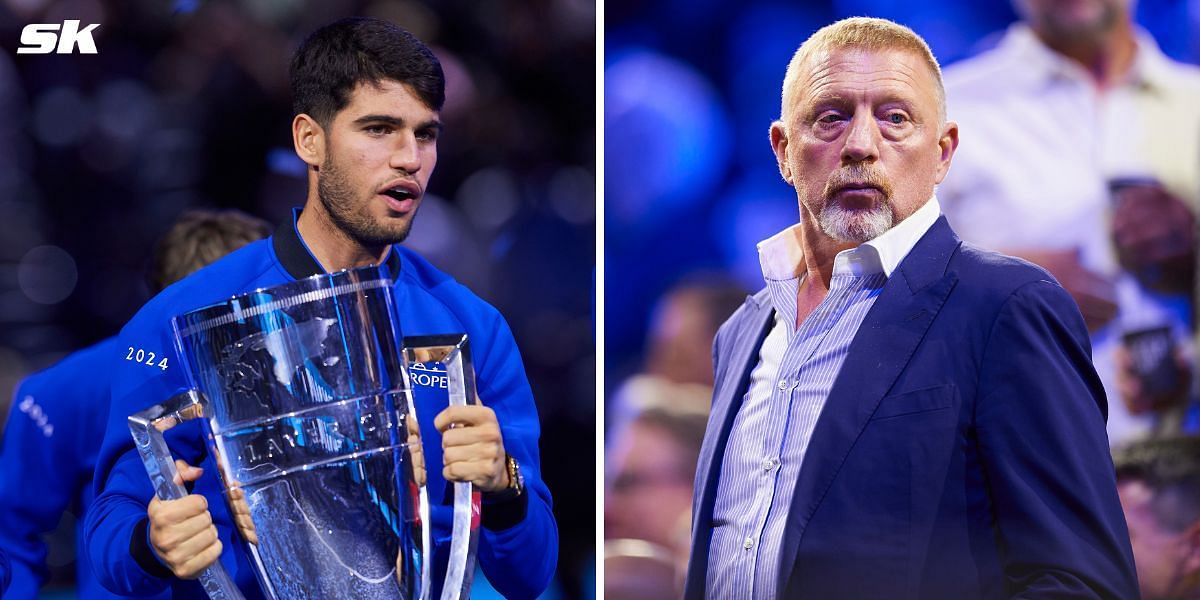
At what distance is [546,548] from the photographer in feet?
7.29

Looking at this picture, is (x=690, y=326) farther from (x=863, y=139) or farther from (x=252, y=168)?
(x=252, y=168)

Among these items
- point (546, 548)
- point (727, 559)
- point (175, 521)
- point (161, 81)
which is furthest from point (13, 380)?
point (727, 559)

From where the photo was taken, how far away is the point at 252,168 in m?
2.29

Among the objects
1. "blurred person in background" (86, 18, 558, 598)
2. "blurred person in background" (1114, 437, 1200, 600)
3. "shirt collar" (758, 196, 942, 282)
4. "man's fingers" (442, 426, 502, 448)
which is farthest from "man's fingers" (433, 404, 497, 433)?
"blurred person in background" (1114, 437, 1200, 600)

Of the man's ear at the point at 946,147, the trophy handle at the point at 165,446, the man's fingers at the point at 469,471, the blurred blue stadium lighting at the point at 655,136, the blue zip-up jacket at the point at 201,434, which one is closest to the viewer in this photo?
the trophy handle at the point at 165,446

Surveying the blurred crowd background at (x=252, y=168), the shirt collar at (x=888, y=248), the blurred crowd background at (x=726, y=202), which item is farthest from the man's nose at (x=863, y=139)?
the blurred crowd background at (x=252, y=168)

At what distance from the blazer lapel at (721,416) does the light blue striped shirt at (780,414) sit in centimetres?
1

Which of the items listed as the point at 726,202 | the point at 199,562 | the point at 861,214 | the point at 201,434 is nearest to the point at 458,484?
the point at 199,562

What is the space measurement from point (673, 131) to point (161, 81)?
1.03 metres

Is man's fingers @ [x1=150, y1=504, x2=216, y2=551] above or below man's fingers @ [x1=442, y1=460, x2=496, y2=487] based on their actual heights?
below

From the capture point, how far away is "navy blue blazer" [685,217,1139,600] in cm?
182

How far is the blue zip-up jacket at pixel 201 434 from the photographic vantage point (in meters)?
1.88

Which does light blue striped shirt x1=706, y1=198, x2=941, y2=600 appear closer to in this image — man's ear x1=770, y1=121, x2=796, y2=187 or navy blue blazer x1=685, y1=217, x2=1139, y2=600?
navy blue blazer x1=685, y1=217, x2=1139, y2=600

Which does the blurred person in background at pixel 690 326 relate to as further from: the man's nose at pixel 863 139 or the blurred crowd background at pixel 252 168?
the man's nose at pixel 863 139
